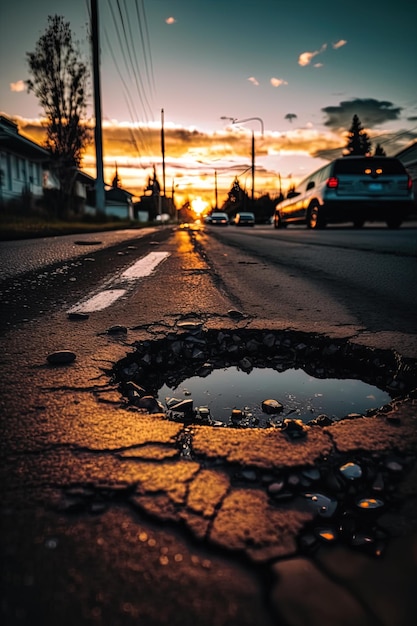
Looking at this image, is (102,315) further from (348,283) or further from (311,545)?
(348,283)

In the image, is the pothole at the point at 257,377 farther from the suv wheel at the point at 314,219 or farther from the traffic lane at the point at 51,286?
the suv wheel at the point at 314,219

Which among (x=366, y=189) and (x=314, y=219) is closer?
(x=366, y=189)

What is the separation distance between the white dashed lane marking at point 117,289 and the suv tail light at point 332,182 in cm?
589

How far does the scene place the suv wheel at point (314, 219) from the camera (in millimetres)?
10564

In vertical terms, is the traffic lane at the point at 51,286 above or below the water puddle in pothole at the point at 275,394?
above

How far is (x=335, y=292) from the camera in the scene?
3.12m

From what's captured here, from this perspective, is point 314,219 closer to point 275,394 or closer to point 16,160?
point 275,394

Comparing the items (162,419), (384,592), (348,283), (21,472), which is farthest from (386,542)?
(348,283)

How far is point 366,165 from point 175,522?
10.2 metres

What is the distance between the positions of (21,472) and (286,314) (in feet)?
6.05

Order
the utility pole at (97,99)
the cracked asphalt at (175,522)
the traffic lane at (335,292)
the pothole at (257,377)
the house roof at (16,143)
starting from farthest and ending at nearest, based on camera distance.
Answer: the house roof at (16,143), the utility pole at (97,99), the traffic lane at (335,292), the pothole at (257,377), the cracked asphalt at (175,522)

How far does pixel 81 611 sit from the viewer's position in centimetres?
59

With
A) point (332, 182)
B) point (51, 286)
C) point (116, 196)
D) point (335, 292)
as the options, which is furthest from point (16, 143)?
point (116, 196)

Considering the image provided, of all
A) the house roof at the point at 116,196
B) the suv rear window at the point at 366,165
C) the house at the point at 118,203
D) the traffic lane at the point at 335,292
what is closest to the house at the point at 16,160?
the suv rear window at the point at 366,165
